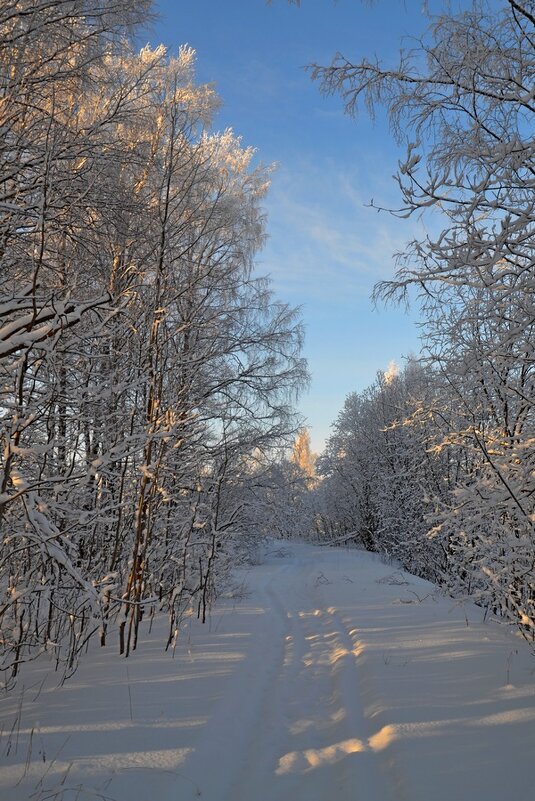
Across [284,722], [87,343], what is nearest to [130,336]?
[87,343]

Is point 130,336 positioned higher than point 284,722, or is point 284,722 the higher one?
point 130,336

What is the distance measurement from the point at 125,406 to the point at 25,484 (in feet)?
12.9

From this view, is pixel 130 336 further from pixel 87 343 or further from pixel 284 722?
pixel 284 722

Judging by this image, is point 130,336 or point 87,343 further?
point 130,336

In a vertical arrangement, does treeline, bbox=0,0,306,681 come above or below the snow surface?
above

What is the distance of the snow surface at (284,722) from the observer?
8.03 ft

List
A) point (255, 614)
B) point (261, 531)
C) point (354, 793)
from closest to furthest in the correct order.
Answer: point (354, 793) → point (255, 614) → point (261, 531)

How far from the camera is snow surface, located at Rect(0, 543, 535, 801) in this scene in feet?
8.03

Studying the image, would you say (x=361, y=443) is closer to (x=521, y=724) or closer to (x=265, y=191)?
(x=265, y=191)

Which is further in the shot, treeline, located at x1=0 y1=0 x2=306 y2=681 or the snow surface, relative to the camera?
treeline, located at x1=0 y1=0 x2=306 y2=681

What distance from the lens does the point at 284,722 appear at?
339 cm

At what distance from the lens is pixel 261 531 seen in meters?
13.9

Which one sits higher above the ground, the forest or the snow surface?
the forest

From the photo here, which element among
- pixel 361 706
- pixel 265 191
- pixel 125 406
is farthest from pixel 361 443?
pixel 361 706
